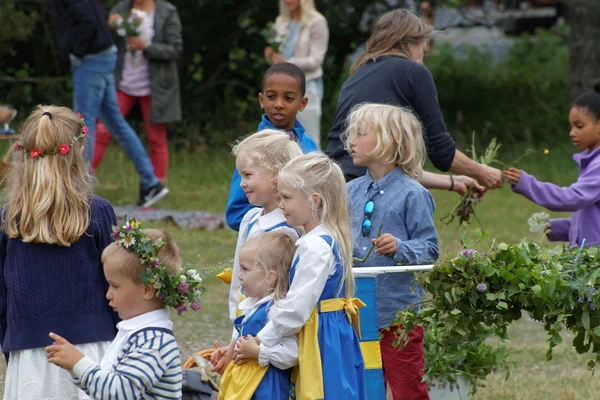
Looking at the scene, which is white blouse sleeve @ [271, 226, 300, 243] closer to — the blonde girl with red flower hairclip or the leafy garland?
the leafy garland

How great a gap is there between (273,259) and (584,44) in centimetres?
1084

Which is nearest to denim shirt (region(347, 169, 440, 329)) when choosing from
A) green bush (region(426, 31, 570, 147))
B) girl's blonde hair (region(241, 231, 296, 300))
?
girl's blonde hair (region(241, 231, 296, 300))

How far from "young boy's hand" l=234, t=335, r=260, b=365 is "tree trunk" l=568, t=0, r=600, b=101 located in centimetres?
1069

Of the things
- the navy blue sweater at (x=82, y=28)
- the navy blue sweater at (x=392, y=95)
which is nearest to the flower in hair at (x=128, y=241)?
the navy blue sweater at (x=392, y=95)

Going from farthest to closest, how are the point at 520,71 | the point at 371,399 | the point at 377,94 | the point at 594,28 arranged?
the point at 520,71, the point at 594,28, the point at 377,94, the point at 371,399

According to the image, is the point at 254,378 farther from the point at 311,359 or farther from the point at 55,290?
the point at 55,290

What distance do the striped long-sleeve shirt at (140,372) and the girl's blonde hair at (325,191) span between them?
67 centimetres

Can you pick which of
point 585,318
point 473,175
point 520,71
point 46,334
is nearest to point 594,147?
point 473,175

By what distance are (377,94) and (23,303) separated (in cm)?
201

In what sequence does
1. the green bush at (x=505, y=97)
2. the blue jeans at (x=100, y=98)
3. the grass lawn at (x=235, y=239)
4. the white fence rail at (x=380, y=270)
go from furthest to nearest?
the green bush at (x=505, y=97) → the blue jeans at (x=100, y=98) → the grass lawn at (x=235, y=239) → the white fence rail at (x=380, y=270)

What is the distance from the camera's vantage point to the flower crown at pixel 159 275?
3.53 metres

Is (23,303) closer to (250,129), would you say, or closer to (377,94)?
(377,94)

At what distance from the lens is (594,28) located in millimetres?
13766

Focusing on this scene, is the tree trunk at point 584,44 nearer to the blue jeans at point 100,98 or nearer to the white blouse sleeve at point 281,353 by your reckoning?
A: the blue jeans at point 100,98
